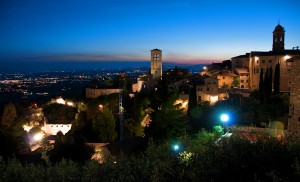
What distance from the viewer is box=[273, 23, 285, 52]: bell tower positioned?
180 feet

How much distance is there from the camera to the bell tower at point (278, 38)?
5472 cm

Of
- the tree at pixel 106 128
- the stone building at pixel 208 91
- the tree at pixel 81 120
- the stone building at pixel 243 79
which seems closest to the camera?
the tree at pixel 106 128

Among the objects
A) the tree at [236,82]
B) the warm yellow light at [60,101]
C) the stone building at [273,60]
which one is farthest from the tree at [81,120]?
the stone building at [273,60]

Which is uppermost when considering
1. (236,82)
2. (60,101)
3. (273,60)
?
(273,60)

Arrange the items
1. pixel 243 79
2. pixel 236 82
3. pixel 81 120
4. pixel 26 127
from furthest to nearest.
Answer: pixel 243 79
pixel 236 82
pixel 26 127
pixel 81 120

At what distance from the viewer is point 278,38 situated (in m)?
55.6

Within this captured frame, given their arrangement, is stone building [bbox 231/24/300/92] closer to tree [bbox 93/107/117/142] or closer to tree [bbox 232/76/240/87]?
tree [bbox 232/76/240/87]

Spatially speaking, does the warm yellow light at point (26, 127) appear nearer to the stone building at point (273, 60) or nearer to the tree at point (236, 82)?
the tree at point (236, 82)

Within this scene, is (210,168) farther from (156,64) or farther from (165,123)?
(156,64)

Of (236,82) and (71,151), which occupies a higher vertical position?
(236,82)

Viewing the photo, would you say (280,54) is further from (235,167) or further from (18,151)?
(235,167)

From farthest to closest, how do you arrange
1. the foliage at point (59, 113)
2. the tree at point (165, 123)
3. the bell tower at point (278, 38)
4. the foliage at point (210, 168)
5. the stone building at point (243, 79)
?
the stone building at point (243, 79) < the foliage at point (59, 113) < the bell tower at point (278, 38) < the tree at point (165, 123) < the foliage at point (210, 168)

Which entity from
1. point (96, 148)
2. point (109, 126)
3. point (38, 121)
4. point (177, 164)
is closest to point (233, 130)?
point (177, 164)

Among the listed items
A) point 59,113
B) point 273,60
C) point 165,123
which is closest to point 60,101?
point 59,113
